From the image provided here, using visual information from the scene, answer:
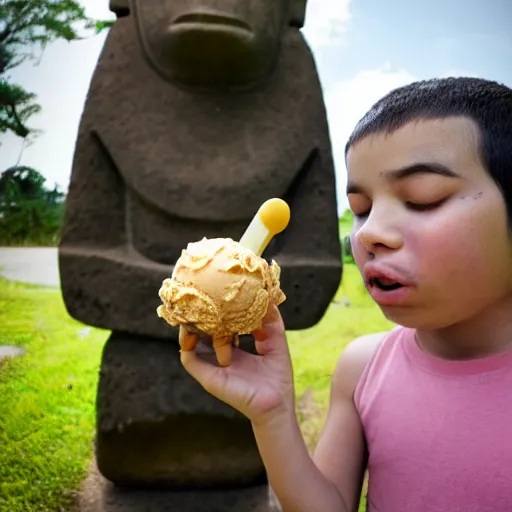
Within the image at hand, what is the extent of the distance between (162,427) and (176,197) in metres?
0.54

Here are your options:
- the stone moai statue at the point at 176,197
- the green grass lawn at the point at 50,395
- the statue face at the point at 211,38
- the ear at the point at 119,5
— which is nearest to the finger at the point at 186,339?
the stone moai statue at the point at 176,197

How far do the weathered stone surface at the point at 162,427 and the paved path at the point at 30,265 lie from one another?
51cm

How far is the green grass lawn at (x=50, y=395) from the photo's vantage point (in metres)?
1.36

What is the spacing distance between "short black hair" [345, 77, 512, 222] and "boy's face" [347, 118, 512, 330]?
0.01 metres

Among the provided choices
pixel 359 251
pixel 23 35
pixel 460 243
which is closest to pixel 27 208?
pixel 23 35

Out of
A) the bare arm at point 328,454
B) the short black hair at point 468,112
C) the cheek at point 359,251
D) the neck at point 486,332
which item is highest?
the short black hair at point 468,112

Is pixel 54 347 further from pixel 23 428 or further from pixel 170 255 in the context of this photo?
pixel 170 255

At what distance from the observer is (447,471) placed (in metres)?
0.65

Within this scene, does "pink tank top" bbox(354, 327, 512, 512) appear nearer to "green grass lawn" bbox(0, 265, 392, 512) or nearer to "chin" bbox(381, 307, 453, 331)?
"chin" bbox(381, 307, 453, 331)

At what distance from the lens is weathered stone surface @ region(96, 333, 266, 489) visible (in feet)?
4.19

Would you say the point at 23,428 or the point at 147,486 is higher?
the point at 23,428

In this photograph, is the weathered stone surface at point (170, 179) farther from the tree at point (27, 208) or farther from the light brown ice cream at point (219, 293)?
the light brown ice cream at point (219, 293)

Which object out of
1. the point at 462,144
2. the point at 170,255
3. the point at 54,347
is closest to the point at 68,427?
the point at 54,347

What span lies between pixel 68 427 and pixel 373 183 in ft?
4.09
